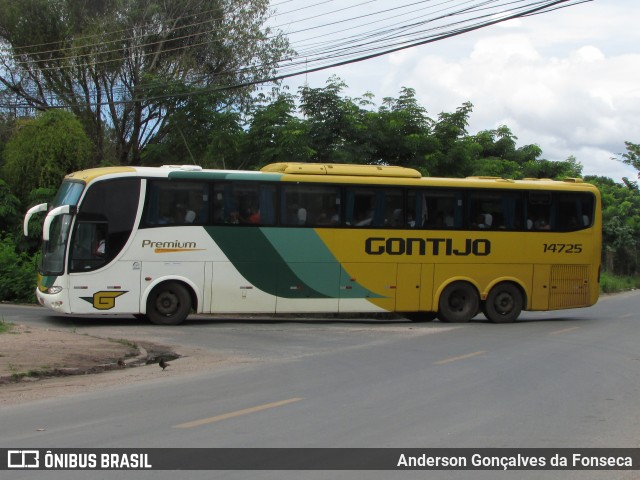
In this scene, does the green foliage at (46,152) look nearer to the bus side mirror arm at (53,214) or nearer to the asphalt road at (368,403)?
the bus side mirror arm at (53,214)

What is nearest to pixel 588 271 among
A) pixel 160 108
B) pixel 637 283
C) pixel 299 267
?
pixel 299 267

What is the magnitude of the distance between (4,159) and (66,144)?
3596mm

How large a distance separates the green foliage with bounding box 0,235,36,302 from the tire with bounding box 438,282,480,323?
12407 mm

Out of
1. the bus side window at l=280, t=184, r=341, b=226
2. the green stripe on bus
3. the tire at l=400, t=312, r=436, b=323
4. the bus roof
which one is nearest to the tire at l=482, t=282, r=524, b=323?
the tire at l=400, t=312, r=436, b=323

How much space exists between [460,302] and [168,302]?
7112mm

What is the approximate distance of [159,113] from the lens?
33.4 m

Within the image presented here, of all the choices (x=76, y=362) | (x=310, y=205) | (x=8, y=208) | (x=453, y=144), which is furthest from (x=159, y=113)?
(x=76, y=362)

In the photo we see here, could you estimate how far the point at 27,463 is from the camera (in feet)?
22.3

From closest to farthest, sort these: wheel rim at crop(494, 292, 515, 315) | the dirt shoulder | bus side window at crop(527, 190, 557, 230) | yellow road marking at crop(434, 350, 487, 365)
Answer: the dirt shoulder
yellow road marking at crop(434, 350, 487, 365)
bus side window at crop(527, 190, 557, 230)
wheel rim at crop(494, 292, 515, 315)

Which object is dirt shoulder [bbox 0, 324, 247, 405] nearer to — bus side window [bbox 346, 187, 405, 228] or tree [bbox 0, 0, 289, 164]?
bus side window [bbox 346, 187, 405, 228]

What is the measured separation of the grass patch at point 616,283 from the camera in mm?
39872

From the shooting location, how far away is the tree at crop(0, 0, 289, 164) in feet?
103

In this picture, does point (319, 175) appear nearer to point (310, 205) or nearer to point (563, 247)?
point (310, 205)

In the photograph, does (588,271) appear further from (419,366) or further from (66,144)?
(66,144)
